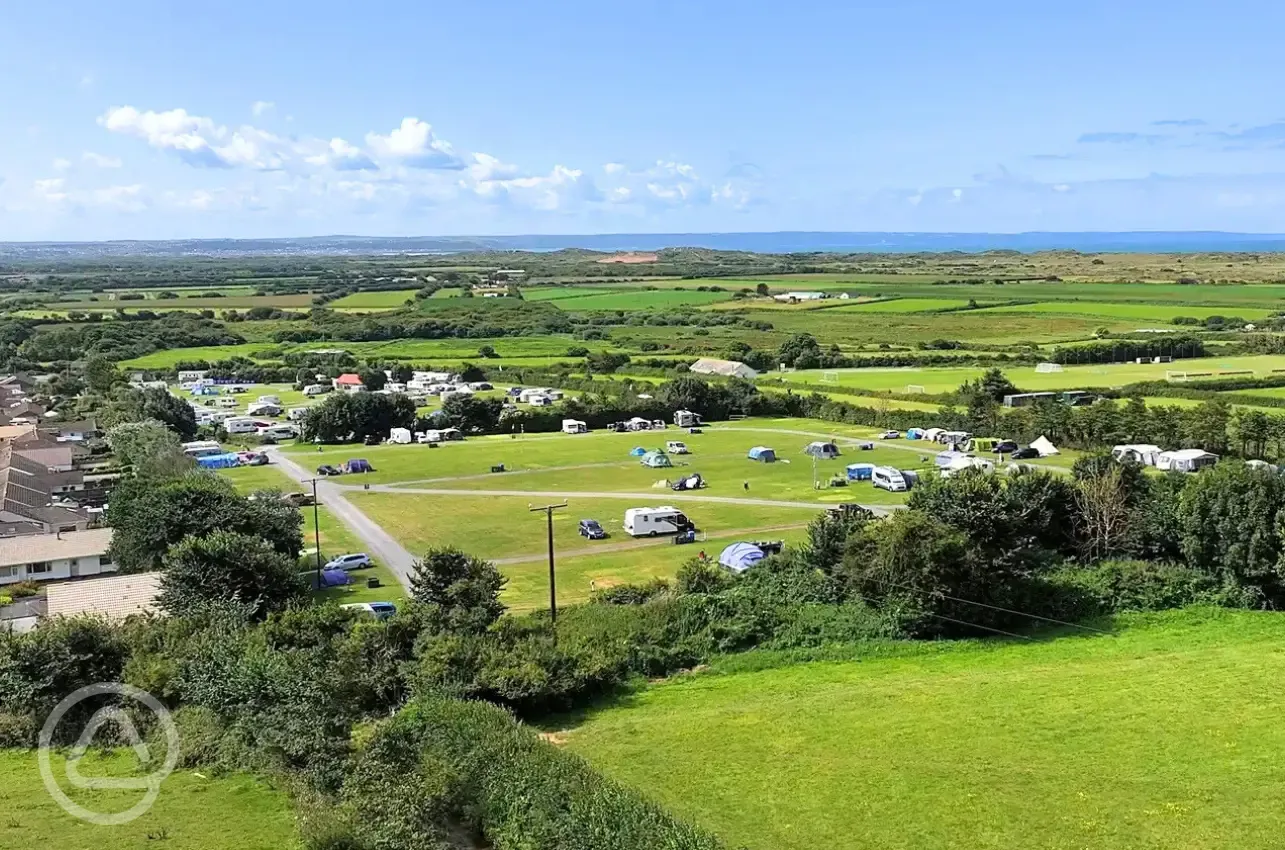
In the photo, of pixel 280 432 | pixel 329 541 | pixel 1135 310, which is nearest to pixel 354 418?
pixel 280 432

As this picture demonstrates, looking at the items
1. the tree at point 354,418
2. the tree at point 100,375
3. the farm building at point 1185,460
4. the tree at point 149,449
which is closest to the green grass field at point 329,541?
the tree at point 149,449

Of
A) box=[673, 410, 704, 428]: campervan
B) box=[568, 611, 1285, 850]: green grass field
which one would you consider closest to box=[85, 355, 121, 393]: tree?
box=[673, 410, 704, 428]: campervan

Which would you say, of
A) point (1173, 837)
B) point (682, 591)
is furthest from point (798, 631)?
point (1173, 837)

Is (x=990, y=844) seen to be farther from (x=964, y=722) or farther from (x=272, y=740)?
(x=272, y=740)

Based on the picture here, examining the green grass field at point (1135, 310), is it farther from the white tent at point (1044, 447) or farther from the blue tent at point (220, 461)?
the blue tent at point (220, 461)

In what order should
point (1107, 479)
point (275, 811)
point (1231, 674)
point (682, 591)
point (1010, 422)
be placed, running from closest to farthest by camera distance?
1. point (275, 811)
2. point (1231, 674)
3. point (682, 591)
4. point (1107, 479)
5. point (1010, 422)
